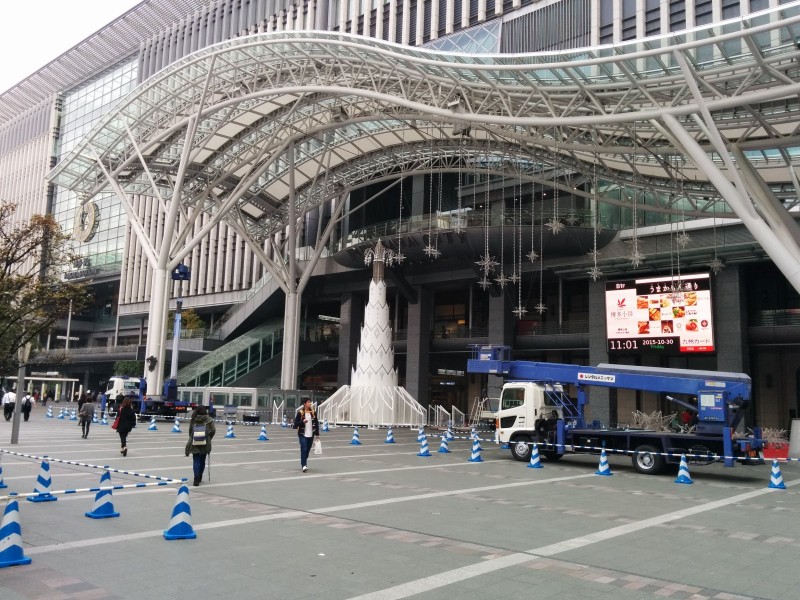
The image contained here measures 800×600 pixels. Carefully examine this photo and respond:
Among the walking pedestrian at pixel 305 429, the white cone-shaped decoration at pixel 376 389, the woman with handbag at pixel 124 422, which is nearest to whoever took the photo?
the walking pedestrian at pixel 305 429

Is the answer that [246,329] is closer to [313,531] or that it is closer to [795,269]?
[795,269]

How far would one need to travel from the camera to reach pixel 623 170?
1442 inches

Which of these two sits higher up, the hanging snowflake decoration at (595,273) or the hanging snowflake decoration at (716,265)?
the hanging snowflake decoration at (716,265)

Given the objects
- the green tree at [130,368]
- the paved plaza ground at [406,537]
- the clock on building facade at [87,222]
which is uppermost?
the clock on building facade at [87,222]

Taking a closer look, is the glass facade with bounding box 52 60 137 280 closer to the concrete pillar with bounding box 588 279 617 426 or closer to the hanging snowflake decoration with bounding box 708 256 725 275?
the concrete pillar with bounding box 588 279 617 426

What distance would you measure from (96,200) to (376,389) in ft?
205

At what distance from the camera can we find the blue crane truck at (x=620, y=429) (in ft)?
64.3

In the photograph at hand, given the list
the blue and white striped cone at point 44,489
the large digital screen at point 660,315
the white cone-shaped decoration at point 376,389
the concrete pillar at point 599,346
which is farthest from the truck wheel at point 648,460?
the white cone-shaped decoration at point 376,389

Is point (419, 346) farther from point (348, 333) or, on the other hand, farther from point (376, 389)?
point (376, 389)

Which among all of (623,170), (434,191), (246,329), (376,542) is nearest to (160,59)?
(246,329)

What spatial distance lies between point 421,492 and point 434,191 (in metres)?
39.7

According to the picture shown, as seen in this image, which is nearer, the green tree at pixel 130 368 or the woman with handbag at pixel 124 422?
the woman with handbag at pixel 124 422

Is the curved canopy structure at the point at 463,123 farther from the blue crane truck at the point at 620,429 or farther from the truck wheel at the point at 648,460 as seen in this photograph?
the truck wheel at the point at 648,460

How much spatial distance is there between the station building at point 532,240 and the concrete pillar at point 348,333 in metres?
0.16
